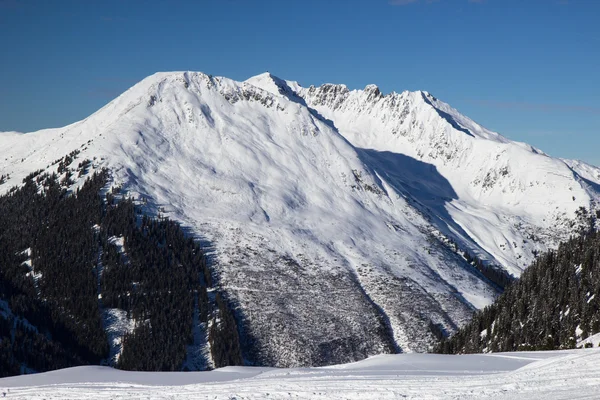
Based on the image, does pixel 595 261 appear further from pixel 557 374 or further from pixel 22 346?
pixel 22 346

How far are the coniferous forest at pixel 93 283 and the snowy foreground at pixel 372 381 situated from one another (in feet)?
236

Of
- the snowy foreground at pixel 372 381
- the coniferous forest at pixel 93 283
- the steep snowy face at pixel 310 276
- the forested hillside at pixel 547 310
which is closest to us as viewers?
the snowy foreground at pixel 372 381

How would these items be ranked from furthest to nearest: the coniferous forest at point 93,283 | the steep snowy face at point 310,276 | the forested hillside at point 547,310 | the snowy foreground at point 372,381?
1. the steep snowy face at point 310,276
2. the coniferous forest at point 93,283
3. the forested hillside at point 547,310
4. the snowy foreground at point 372,381

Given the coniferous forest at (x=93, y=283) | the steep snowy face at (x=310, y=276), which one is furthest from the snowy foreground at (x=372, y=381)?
the steep snowy face at (x=310, y=276)

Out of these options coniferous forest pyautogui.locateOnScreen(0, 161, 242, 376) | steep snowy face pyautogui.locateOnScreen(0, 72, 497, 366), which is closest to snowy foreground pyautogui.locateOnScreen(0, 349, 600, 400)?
coniferous forest pyautogui.locateOnScreen(0, 161, 242, 376)

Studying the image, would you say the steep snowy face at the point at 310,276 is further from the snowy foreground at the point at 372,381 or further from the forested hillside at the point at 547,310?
the snowy foreground at the point at 372,381

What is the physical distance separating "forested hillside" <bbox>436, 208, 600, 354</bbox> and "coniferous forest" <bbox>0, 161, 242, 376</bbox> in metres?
49.5

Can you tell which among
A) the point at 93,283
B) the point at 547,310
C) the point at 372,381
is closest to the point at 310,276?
the point at 93,283

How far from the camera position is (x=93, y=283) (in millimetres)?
138875

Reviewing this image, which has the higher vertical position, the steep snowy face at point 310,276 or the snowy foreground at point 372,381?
the steep snowy face at point 310,276

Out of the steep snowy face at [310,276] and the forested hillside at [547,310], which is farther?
the steep snowy face at [310,276]

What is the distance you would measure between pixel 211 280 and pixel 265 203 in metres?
52.0

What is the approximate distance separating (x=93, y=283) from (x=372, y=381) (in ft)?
383

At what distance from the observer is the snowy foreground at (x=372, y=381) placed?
94.8ft
